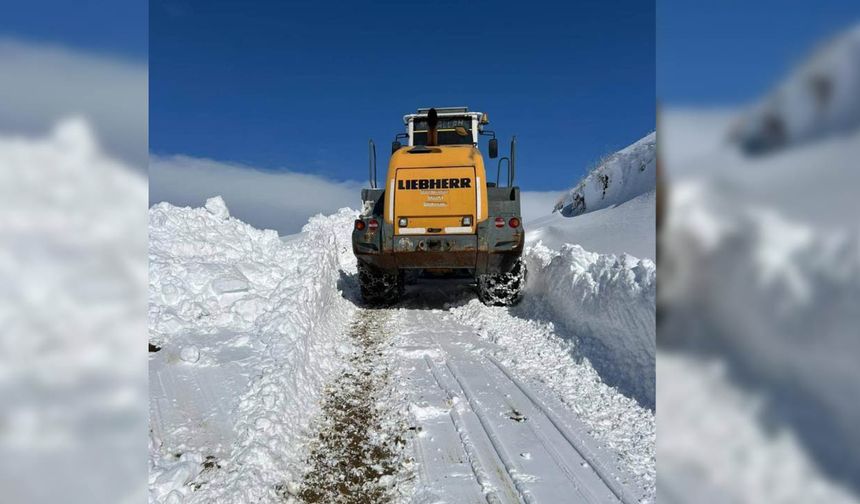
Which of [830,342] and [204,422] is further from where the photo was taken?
[204,422]

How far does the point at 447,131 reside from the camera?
9328 millimetres

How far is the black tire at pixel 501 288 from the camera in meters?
8.11

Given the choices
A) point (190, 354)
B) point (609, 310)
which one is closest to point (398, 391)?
point (190, 354)

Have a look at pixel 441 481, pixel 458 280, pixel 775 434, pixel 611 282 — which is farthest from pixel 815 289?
pixel 458 280

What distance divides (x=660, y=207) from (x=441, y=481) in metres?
2.70

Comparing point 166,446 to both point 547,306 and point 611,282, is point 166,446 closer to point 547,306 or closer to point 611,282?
point 611,282

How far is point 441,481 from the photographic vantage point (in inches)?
124

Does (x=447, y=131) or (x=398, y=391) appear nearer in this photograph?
(x=398, y=391)

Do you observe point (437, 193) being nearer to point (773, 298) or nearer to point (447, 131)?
point (447, 131)

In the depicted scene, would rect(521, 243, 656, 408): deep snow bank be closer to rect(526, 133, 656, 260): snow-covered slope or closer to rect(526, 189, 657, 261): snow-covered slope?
rect(526, 133, 656, 260): snow-covered slope

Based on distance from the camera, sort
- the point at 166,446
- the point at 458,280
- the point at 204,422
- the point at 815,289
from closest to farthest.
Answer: the point at 815,289
the point at 166,446
the point at 204,422
the point at 458,280

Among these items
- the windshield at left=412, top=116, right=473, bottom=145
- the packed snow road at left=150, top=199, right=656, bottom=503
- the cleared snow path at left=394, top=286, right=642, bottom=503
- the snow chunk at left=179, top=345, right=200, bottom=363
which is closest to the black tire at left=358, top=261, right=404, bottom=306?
the packed snow road at left=150, top=199, right=656, bottom=503

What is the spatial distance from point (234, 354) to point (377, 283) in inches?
139

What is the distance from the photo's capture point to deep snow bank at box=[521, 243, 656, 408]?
15.3 ft
